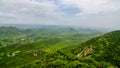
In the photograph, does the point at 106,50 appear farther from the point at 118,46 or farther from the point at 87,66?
the point at 87,66

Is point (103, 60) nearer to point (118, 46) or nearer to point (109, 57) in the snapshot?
point (109, 57)

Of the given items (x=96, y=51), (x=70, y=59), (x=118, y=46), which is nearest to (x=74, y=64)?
(x=70, y=59)

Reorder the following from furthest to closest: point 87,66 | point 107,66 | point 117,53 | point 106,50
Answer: point 106,50
point 117,53
point 107,66
point 87,66

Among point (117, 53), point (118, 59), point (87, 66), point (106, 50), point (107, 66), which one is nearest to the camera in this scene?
point (87, 66)

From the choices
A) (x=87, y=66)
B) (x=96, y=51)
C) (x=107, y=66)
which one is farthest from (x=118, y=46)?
(x=87, y=66)

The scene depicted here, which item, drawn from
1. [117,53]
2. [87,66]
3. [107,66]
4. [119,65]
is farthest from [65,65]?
[117,53]

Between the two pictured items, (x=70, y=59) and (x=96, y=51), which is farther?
(x=96, y=51)

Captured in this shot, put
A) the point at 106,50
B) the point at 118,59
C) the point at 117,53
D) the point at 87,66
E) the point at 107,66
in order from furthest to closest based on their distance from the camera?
the point at 106,50 < the point at 117,53 < the point at 118,59 < the point at 107,66 < the point at 87,66

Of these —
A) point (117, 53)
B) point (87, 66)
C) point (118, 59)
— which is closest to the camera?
point (87, 66)

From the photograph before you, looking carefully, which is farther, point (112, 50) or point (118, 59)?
point (112, 50)
